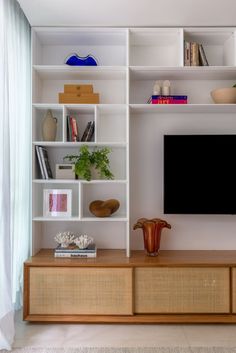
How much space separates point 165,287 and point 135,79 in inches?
72.7

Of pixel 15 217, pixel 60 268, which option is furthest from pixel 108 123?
pixel 60 268

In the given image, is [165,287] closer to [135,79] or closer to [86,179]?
[86,179]

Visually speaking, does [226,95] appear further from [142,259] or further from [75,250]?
[75,250]

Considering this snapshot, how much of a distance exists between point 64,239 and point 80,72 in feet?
4.75

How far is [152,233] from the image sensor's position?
2.62m

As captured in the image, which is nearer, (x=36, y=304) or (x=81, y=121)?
(x=36, y=304)

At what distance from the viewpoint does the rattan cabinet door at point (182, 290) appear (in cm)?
245

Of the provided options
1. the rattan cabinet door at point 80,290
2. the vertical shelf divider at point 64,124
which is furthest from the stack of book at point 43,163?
the rattan cabinet door at point 80,290

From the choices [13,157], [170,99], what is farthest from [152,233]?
[13,157]

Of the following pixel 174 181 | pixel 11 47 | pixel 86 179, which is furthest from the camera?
pixel 174 181

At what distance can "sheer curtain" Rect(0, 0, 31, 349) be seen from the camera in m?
2.12

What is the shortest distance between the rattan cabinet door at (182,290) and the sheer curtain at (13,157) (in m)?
0.97

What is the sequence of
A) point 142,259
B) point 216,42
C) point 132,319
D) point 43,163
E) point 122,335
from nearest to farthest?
point 122,335
point 132,319
point 142,259
point 43,163
point 216,42

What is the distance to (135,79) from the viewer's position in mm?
2898
